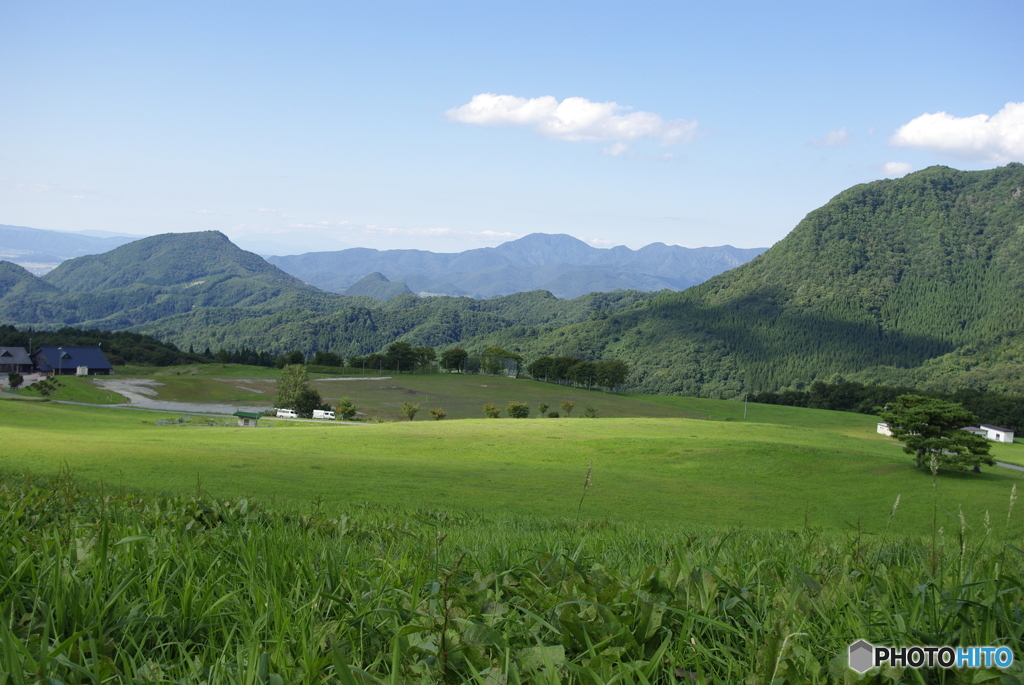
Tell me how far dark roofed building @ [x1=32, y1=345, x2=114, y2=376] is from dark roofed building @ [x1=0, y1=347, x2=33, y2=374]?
1.23 m

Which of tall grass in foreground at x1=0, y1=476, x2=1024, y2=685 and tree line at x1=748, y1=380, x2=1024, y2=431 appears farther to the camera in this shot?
tree line at x1=748, y1=380, x2=1024, y2=431

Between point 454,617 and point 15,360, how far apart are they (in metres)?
121

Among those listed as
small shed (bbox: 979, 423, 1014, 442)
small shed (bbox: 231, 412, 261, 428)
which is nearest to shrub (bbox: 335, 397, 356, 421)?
small shed (bbox: 231, 412, 261, 428)

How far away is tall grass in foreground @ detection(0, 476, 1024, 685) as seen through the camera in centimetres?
178

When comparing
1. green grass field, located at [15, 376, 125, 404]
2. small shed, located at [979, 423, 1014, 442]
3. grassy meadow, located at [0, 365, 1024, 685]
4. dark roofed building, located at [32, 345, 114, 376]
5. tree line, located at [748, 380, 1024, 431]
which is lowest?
small shed, located at [979, 423, 1014, 442]

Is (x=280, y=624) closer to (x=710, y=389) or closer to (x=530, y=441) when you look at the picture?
(x=530, y=441)

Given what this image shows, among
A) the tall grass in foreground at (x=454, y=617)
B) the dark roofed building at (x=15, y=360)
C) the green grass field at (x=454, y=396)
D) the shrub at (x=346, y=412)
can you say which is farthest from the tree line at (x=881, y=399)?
the dark roofed building at (x=15, y=360)

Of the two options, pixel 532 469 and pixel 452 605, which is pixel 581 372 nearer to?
pixel 532 469

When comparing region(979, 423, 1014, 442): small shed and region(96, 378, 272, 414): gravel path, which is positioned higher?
region(96, 378, 272, 414): gravel path

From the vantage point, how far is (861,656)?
1.72 m

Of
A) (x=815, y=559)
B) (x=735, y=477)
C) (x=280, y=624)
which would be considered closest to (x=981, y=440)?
(x=735, y=477)

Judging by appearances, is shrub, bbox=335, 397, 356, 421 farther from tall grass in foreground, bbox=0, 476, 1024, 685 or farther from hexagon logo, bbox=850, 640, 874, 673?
hexagon logo, bbox=850, 640, 874, 673

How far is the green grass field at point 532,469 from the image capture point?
1628cm

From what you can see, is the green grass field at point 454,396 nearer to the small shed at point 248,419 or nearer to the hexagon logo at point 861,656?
the small shed at point 248,419
